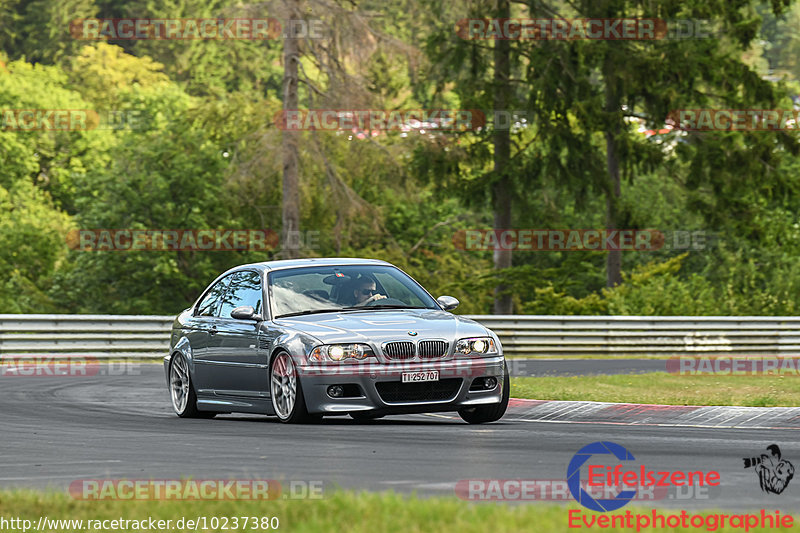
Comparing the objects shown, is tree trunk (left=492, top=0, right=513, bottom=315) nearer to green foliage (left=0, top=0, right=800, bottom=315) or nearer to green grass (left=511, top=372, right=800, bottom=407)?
green foliage (left=0, top=0, right=800, bottom=315)

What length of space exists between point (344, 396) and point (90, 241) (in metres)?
41.3

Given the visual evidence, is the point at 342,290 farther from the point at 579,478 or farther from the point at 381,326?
the point at 579,478

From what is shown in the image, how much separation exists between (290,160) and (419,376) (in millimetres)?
26932

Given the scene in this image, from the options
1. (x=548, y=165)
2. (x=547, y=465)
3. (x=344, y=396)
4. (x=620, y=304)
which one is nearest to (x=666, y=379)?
(x=344, y=396)

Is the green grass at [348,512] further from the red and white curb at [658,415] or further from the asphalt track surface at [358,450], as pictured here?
the red and white curb at [658,415]

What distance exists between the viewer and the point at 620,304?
1433 inches

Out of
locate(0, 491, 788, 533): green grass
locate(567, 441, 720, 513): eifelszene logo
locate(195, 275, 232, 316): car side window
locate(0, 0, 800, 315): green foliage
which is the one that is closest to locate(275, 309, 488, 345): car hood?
locate(195, 275, 232, 316): car side window

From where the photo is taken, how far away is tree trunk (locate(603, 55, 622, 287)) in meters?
39.9

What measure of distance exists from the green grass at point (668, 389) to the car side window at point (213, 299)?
365 centimetres

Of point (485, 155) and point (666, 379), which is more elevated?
point (485, 155)

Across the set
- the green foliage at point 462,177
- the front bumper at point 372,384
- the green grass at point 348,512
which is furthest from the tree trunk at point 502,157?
the green grass at point 348,512

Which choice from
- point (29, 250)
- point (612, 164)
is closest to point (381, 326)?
point (612, 164)

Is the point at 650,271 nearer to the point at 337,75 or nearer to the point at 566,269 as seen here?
the point at 566,269

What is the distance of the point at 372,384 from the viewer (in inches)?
506
